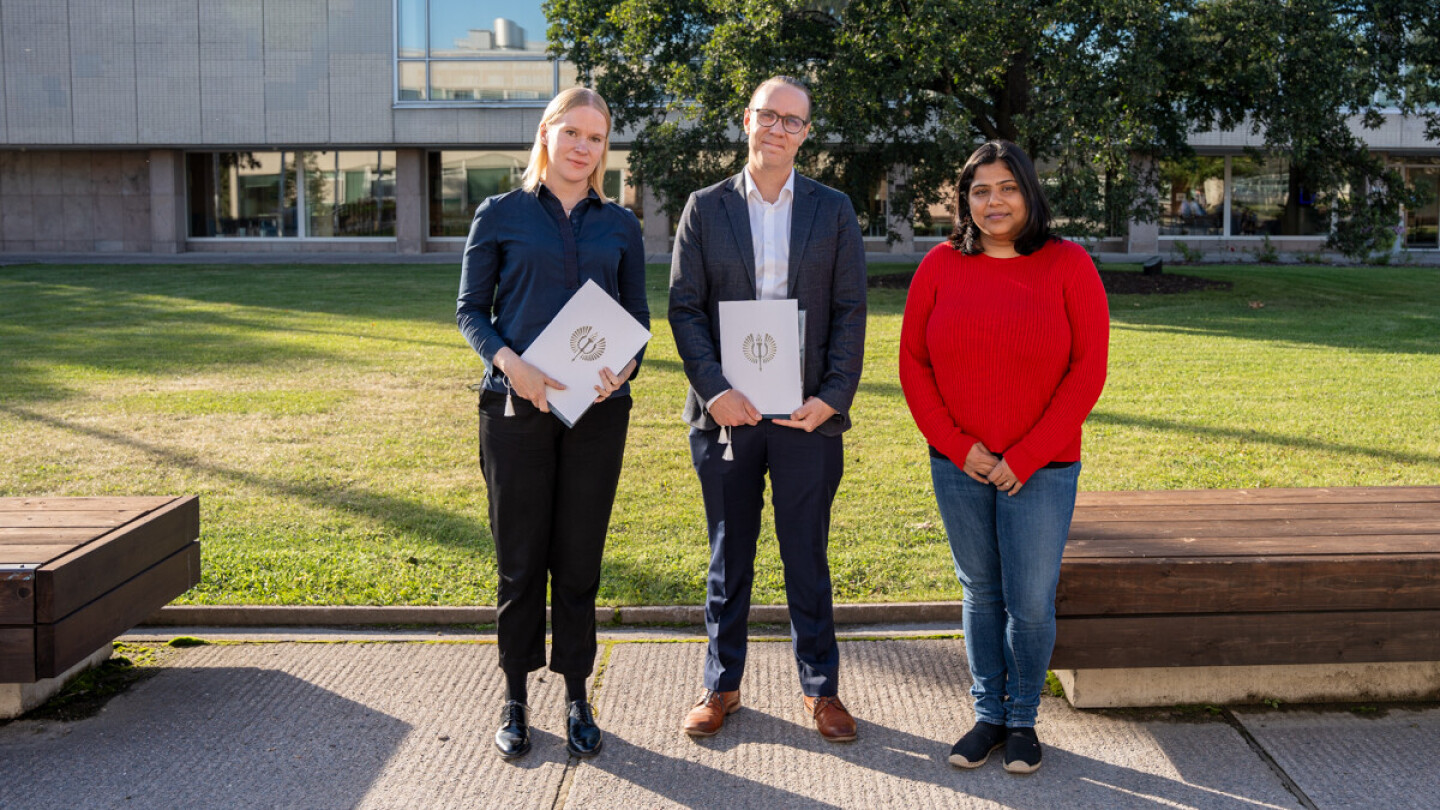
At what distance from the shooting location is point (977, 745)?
152 inches

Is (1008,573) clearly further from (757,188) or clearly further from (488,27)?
(488,27)

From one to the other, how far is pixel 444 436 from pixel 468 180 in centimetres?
2745

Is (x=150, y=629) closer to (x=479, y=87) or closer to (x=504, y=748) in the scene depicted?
(x=504, y=748)

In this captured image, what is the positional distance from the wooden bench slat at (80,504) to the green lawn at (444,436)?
0.76 m

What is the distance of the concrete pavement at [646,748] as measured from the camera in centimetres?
364

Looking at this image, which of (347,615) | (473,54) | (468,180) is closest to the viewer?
(347,615)

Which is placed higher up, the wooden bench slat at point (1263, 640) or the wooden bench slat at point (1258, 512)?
the wooden bench slat at point (1258, 512)

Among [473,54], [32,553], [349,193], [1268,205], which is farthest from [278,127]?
[32,553]

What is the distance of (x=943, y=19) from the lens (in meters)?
17.7

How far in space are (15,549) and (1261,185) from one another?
38.0 meters

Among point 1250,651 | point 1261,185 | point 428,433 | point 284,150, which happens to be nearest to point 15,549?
point 1250,651

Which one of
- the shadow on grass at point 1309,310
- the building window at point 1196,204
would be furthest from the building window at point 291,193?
the building window at point 1196,204

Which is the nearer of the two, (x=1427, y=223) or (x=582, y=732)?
(x=582, y=732)

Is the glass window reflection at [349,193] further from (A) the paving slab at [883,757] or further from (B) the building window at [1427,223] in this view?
(A) the paving slab at [883,757]
